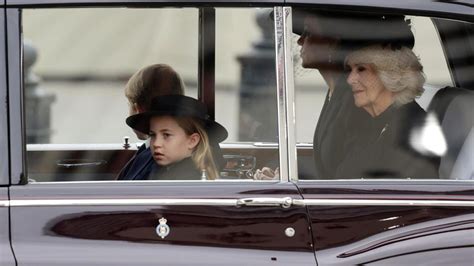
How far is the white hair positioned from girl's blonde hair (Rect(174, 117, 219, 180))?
1.88 ft

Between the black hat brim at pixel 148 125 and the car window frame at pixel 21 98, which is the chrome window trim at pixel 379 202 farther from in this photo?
the black hat brim at pixel 148 125

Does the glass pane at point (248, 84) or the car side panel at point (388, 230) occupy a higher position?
the glass pane at point (248, 84)

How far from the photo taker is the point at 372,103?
369cm

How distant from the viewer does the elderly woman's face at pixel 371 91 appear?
3.67m

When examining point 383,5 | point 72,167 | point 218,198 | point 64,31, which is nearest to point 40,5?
point 64,31

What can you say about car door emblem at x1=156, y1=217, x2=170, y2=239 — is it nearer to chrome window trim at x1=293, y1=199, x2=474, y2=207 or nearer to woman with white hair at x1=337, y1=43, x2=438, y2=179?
chrome window trim at x1=293, y1=199, x2=474, y2=207

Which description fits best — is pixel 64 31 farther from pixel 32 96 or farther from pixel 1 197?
pixel 1 197

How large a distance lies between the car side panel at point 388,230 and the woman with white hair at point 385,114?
170 mm

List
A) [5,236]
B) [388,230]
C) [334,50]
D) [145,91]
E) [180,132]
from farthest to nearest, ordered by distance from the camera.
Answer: [145,91] < [180,132] < [334,50] < [388,230] < [5,236]

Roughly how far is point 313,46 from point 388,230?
0.72 meters

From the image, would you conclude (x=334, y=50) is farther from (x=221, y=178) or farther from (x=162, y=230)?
(x=162, y=230)

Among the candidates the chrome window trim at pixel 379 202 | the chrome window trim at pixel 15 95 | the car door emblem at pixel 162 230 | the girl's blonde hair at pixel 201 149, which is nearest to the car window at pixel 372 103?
the chrome window trim at pixel 379 202

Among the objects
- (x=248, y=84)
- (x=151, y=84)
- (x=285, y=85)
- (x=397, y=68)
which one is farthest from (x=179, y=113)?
(x=397, y=68)

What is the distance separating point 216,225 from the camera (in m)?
3.28
